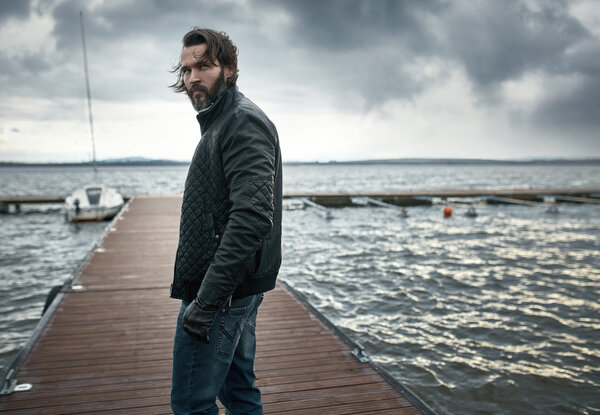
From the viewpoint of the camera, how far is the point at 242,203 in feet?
5.44

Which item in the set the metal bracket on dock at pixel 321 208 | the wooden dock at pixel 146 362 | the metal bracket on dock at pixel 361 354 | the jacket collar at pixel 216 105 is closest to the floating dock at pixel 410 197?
the metal bracket on dock at pixel 321 208

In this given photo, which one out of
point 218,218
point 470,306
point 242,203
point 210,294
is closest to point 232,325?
point 210,294

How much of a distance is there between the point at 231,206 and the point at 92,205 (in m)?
19.8

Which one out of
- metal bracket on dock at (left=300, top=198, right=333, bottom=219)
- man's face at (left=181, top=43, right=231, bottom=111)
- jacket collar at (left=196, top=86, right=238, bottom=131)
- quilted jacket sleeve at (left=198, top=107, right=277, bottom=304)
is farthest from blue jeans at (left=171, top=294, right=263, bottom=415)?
metal bracket on dock at (left=300, top=198, right=333, bottom=219)

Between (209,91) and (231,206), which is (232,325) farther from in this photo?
(209,91)

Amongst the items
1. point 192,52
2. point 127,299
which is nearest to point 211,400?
point 192,52

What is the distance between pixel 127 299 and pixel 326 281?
5.47 metres

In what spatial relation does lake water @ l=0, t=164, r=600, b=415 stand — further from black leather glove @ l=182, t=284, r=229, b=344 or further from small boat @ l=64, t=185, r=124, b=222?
black leather glove @ l=182, t=284, r=229, b=344

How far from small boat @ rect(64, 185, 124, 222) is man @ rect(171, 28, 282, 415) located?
62.5 ft

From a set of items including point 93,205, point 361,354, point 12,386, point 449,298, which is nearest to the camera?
point 12,386

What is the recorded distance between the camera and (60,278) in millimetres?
10727

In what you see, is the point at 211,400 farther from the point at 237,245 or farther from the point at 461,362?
the point at 461,362

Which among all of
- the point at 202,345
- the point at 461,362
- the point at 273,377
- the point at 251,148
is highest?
the point at 251,148

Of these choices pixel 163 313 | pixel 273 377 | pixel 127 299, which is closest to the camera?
pixel 273 377
